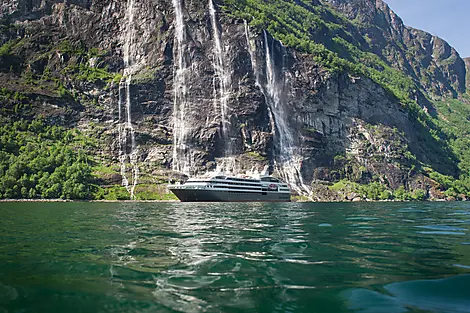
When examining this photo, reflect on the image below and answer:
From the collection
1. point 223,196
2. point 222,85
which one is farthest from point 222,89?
point 223,196

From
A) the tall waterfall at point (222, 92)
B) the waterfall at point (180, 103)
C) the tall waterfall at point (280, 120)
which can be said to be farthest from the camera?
the tall waterfall at point (280, 120)

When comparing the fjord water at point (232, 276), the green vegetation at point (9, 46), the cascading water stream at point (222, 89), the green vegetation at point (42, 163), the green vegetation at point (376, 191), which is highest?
the green vegetation at point (9, 46)

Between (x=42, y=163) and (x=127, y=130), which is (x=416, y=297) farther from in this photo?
(x=127, y=130)

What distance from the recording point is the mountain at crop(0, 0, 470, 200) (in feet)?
348

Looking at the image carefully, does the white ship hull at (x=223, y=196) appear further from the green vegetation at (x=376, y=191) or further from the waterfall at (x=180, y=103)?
the green vegetation at (x=376, y=191)

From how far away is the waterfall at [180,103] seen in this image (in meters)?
109

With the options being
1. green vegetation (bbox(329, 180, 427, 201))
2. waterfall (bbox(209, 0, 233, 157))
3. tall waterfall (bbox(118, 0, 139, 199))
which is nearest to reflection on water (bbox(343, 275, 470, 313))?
tall waterfall (bbox(118, 0, 139, 199))

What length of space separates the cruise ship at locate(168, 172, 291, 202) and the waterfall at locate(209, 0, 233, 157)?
48.6 ft

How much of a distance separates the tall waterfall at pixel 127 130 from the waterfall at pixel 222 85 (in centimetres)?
2711

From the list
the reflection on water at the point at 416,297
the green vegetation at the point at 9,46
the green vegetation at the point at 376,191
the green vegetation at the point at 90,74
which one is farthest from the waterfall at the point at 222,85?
the reflection on water at the point at 416,297

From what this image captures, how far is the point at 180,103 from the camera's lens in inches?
4584

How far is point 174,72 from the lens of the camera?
120 metres

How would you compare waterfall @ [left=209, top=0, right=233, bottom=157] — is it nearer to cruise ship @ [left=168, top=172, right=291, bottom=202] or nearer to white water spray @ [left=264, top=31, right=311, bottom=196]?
cruise ship @ [left=168, top=172, right=291, bottom=202]

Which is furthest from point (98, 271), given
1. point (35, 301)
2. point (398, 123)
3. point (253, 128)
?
point (398, 123)
